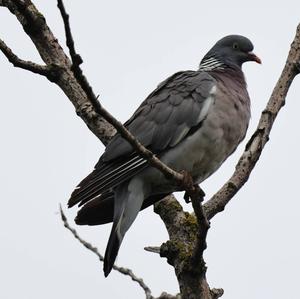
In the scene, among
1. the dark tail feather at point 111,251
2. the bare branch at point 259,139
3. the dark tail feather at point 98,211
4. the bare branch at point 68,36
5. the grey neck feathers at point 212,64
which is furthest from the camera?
the grey neck feathers at point 212,64

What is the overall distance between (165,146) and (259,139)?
24.8 inches

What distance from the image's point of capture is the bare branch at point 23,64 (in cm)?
367

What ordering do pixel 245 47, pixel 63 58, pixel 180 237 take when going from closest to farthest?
pixel 180 237 < pixel 63 58 < pixel 245 47

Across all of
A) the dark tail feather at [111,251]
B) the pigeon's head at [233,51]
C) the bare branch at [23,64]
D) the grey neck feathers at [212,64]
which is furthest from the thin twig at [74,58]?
the pigeon's head at [233,51]

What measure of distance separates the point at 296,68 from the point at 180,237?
140 centimetres

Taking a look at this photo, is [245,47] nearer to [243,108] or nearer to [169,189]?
[243,108]

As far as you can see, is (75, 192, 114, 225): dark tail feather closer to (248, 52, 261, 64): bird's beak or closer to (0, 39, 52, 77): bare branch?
(0, 39, 52, 77): bare branch

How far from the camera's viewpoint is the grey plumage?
14.4ft

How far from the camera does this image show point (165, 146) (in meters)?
4.56

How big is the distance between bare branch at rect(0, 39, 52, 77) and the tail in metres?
0.93

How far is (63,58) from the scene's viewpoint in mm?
4855

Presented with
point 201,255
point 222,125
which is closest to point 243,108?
point 222,125

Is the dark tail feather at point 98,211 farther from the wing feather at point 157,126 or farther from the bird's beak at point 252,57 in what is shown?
the bird's beak at point 252,57

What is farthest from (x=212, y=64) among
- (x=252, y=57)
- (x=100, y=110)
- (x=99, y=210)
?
(x=100, y=110)
